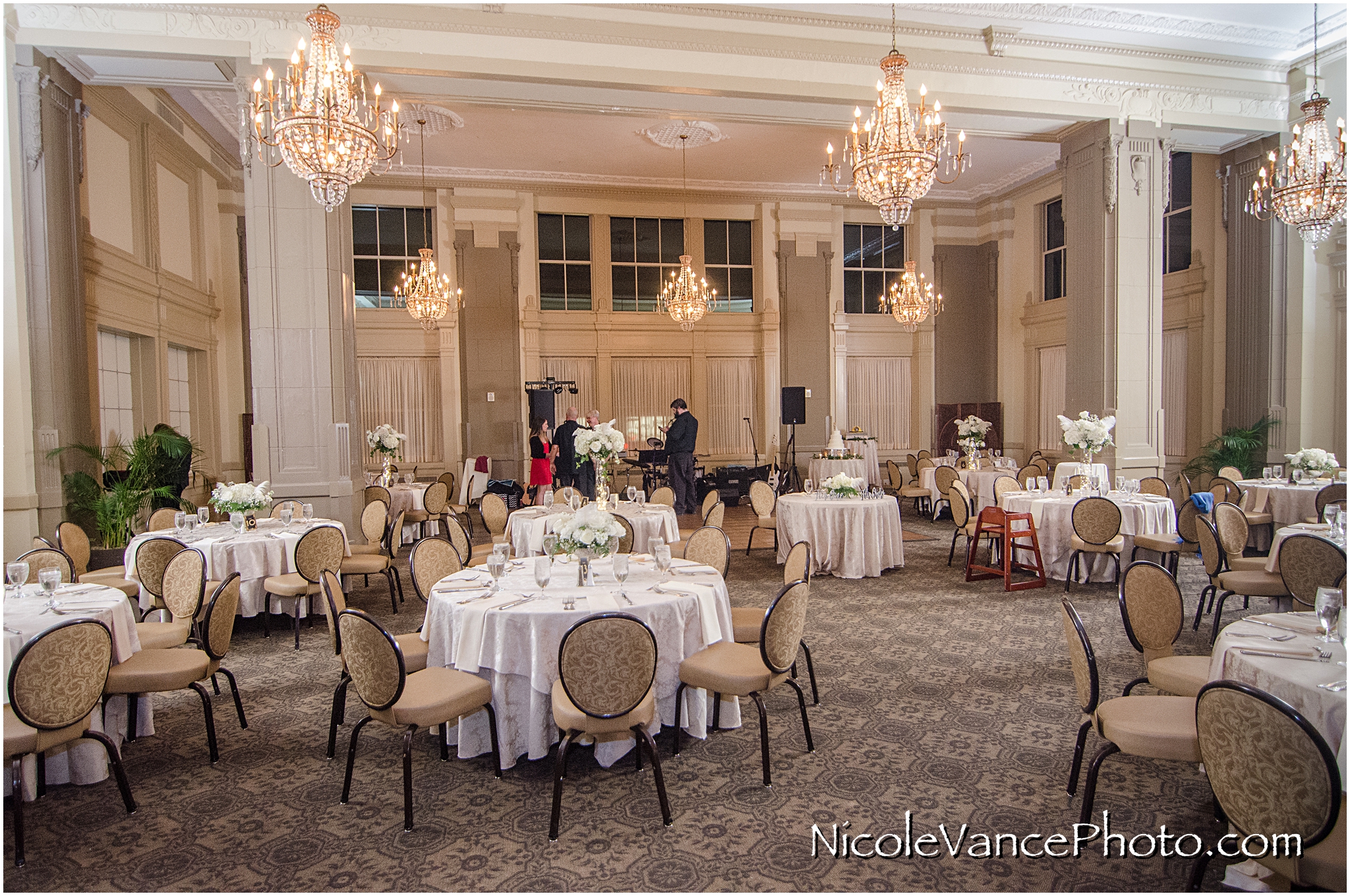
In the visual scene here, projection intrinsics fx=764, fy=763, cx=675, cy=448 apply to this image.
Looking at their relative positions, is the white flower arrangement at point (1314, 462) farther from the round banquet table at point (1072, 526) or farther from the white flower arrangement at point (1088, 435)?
the white flower arrangement at point (1088, 435)

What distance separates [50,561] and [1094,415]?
35.6ft

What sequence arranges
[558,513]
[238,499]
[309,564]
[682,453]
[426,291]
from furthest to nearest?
[682,453] → [426,291] → [558,513] → [238,499] → [309,564]

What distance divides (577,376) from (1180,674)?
12.4 meters

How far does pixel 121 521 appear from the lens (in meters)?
7.30

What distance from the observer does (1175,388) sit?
1208cm

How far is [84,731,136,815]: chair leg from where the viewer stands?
3.25 metres

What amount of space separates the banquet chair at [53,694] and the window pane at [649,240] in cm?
1292

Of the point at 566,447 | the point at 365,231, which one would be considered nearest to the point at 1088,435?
the point at 566,447

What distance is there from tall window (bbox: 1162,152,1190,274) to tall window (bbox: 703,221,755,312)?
7.12 m

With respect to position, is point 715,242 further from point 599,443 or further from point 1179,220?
point 599,443

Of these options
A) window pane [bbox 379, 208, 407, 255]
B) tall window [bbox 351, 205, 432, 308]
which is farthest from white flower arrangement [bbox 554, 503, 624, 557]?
window pane [bbox 379, 208, 407, 255]

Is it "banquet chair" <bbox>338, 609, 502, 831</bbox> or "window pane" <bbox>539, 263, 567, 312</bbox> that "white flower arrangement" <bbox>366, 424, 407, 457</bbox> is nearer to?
"window pane" <bbox>539, 263, 567, 312</bbox>

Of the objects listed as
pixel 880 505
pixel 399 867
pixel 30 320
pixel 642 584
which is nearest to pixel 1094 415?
pixel 880 505

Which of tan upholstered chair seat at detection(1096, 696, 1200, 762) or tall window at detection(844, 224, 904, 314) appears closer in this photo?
tan upholstered chair seat at detection(1096, 696, 1200, 762)
